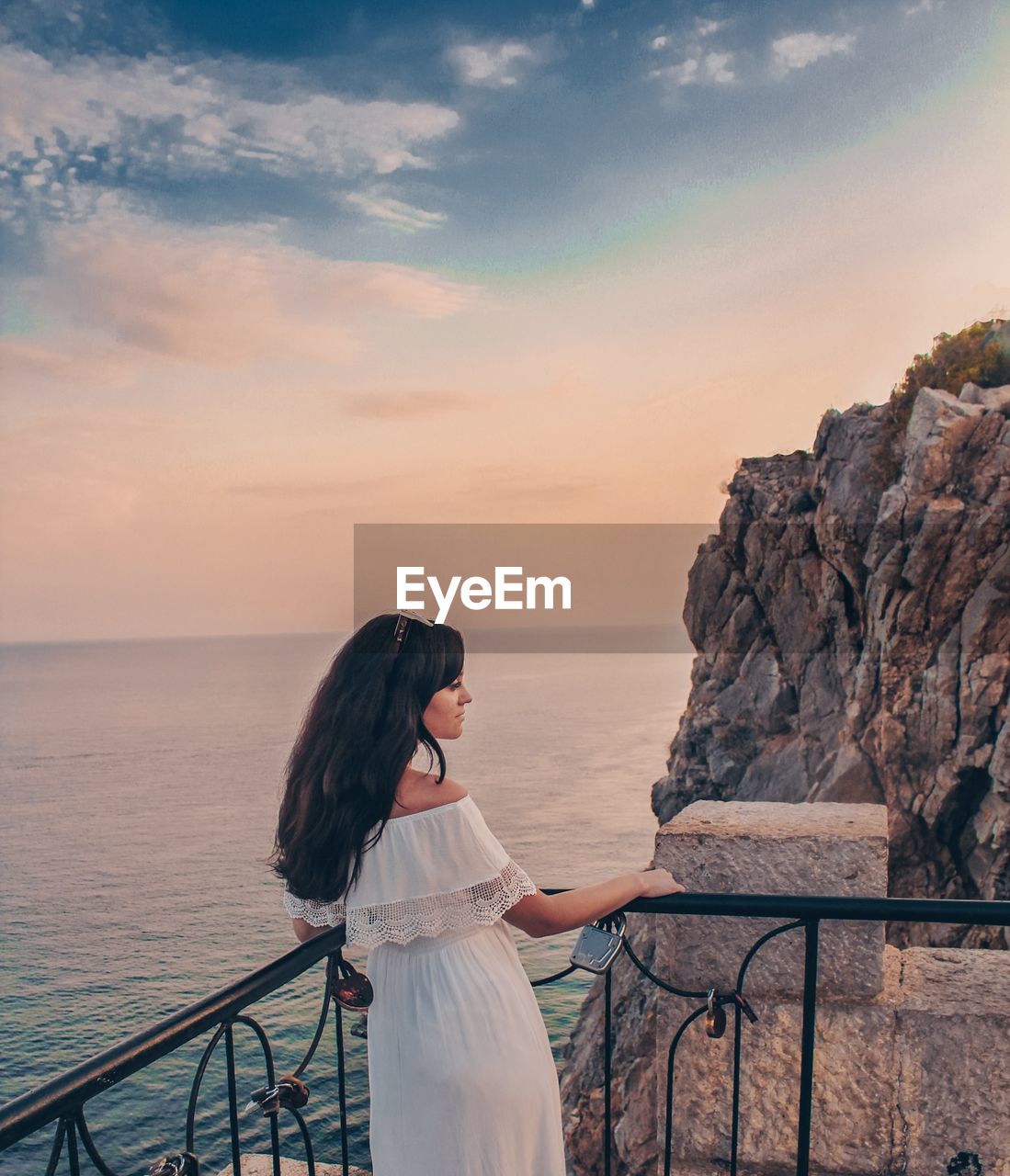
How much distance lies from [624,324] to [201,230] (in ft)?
163

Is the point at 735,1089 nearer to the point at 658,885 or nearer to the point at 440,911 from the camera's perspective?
the point at 658,885

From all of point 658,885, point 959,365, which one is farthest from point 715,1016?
point 959,365

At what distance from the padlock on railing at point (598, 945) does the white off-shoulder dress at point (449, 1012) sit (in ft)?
0.78

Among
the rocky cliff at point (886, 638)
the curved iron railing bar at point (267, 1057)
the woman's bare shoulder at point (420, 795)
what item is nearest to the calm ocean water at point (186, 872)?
the woman's bare shoulder at point (420, 795)

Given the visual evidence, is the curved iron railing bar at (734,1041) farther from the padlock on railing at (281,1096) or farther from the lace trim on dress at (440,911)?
the padlock on railing at (281,1096)

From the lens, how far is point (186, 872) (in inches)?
2160

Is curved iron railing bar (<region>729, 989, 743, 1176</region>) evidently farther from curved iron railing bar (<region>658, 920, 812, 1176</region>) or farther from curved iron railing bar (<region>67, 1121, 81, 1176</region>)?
curved iron railing bar (<region>67, 1121, 81, 1176</region>)

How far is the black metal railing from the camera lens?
1.94m

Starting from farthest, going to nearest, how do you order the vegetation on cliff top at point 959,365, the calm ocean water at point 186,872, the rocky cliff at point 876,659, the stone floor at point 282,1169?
the calm ocean water at point 186,872 < the vegetation on cliff top at point 959,365 < the rocky cliff at point 876,659 < the stone floor at point 282,1169

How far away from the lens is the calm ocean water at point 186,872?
31.5m

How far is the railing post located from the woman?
76 cm

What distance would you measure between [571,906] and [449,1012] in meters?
0.39

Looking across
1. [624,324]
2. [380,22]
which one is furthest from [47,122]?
[380,22]

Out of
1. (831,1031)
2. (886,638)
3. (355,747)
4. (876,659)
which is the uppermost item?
(355,747)
